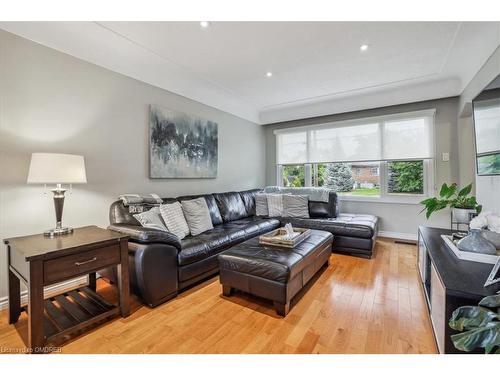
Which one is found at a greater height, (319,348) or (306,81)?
(306,81)

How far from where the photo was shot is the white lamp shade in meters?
1.77

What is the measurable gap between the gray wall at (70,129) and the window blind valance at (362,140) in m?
2.70

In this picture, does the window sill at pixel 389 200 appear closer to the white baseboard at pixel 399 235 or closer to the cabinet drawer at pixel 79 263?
the white baseboard at pixel 399 235

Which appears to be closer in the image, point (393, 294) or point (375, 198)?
point (393, 294)

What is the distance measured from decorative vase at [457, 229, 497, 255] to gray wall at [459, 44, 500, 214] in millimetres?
796

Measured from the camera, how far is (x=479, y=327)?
908 mm

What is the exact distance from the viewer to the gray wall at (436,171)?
3.70 metres

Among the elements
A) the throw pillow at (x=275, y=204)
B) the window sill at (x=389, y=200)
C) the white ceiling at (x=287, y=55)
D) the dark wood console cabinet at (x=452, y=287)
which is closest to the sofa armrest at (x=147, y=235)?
the white ceiling at (x=287, y=55)

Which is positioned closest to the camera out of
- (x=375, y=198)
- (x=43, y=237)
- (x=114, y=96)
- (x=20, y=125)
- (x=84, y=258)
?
(x=84, y=258)

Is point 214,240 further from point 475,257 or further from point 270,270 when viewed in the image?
point 475,257

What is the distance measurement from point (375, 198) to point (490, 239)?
2.63m
